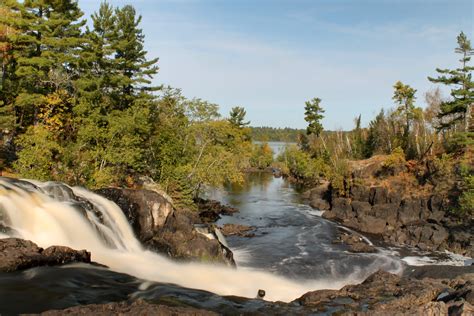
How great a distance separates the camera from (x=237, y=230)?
36.2 metres

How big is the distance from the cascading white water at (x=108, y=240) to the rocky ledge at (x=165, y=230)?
26.7 inches

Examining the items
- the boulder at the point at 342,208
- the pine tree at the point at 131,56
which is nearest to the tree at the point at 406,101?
the boulder at the point at 342,208

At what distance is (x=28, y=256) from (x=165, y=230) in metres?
10.6

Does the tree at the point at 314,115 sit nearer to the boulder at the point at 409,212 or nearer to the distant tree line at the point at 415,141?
the distant tree line at the point at 415,141

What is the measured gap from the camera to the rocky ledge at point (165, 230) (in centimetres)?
2230

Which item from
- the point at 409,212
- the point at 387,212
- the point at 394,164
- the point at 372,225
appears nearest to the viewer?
the point at 372,225

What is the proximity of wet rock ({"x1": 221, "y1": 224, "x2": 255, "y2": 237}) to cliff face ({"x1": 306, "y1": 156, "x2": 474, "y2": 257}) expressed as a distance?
1224 centimetres

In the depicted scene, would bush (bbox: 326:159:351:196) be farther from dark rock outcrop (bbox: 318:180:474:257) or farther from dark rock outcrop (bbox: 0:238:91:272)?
dark rock outcrop (bbox: 0:238:91:272)

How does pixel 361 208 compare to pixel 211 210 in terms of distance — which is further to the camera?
pixel 361 208

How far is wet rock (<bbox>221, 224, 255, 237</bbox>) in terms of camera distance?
3512cm

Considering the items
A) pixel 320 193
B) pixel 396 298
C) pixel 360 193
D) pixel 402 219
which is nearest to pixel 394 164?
pixel 360 193

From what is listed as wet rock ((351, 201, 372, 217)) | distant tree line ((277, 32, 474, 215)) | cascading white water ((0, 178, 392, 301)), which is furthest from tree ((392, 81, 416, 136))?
cascading white water ((0, 178, 392, 301))

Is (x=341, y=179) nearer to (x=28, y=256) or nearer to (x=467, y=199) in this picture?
(x=467, y=199)

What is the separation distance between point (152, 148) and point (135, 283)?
25.2 m
